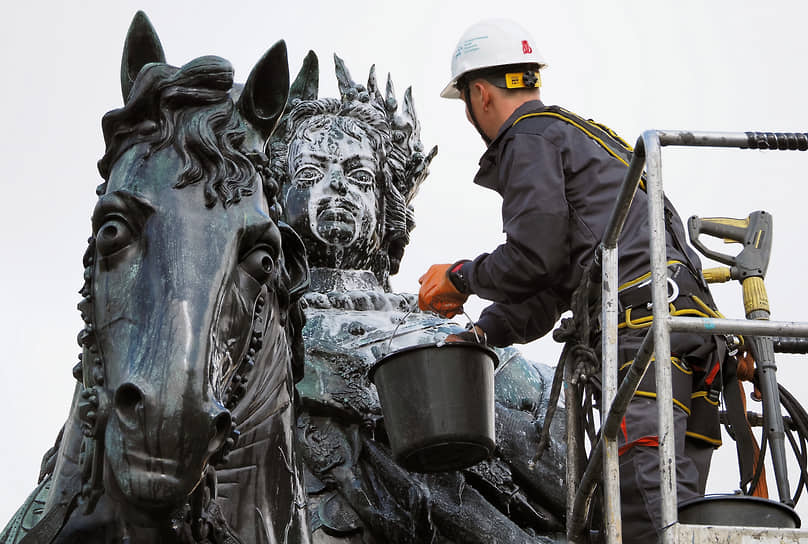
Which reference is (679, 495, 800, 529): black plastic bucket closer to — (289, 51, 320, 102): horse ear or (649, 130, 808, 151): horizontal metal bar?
(649, 130, 808, 151): horizontal metal bar

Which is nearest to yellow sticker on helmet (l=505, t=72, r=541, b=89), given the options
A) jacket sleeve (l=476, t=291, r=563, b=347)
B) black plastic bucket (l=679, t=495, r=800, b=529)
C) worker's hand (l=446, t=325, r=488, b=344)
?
jacket sleeve (l=476, t=291, r=563, b=347)

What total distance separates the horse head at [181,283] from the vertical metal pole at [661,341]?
1.17m

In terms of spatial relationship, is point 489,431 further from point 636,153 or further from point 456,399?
point 636,153

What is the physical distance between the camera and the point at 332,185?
24.1ft

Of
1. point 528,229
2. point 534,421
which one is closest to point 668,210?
point 528,229

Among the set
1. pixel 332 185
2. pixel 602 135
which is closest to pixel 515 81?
pixel 602 135

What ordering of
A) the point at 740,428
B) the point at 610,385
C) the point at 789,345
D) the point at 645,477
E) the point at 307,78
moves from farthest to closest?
the point at 307,78, the point at 789,345, the point at 740,428, the point at 645,477, the point at 610,385

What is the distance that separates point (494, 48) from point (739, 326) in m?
3.03

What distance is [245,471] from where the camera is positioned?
4453 mm

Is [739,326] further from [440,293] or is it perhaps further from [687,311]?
[440,293]

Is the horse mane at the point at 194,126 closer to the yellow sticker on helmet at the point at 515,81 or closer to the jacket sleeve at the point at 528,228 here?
the jacket sleeve at the point at 528,228

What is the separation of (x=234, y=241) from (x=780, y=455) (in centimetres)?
211

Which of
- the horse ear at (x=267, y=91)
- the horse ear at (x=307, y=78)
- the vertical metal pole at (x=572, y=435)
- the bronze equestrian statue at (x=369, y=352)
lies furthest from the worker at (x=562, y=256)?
the horse ear at (x=267, y=91)

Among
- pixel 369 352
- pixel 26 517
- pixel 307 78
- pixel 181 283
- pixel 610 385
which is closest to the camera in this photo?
pixel 181 283
